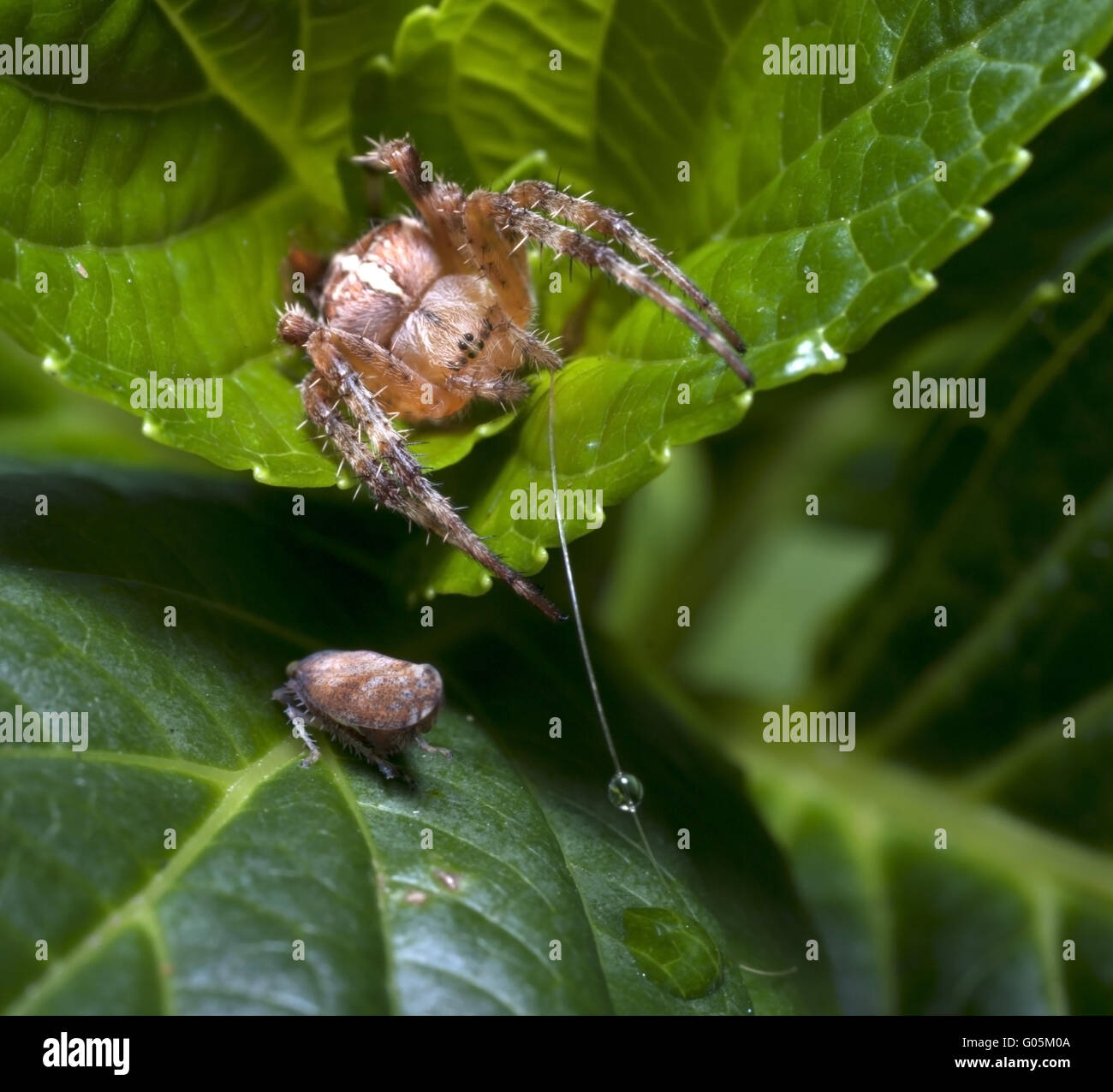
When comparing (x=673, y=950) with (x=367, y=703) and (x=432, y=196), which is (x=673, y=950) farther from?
(x=432, y=196)

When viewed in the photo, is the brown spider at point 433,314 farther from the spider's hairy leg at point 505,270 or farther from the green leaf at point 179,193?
the green leaf at point 179,193

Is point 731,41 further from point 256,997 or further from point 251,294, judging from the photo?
A: point 256,997

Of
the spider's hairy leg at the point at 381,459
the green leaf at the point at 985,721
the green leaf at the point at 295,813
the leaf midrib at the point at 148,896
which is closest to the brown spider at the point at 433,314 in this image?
the spider's hairy leg at the point at 381,459

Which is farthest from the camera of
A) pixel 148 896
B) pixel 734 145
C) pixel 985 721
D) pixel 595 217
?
pixel 985 721

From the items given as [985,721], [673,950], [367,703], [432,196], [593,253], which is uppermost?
[432,196]

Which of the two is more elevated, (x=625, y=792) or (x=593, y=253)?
(x=593, y=253)

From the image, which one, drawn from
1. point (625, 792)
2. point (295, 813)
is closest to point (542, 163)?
point (625, 792)

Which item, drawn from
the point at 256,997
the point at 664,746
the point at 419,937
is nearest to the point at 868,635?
the point at 664,746
